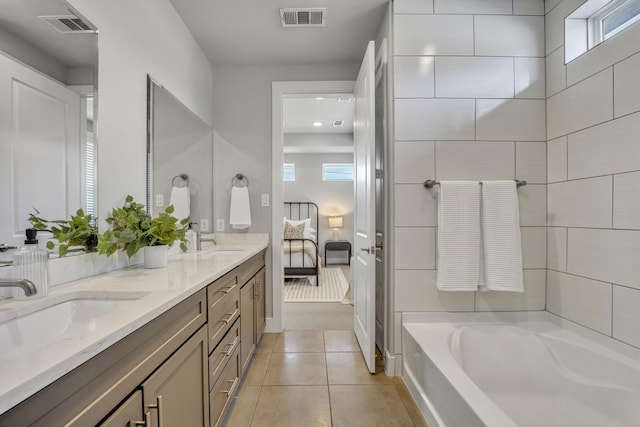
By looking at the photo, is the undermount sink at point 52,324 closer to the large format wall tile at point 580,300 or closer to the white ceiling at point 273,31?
the white ceiling at point 273,31

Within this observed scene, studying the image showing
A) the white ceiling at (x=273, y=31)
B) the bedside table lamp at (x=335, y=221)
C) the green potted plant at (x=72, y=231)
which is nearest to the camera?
the green potted plant at (x=72, y=231)

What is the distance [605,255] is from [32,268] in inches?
94.5

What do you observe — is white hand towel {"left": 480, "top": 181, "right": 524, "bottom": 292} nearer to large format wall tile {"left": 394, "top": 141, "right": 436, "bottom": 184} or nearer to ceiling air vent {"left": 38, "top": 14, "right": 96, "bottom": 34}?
large format wall tile {"left": 394, "top": 141, "right": 436, "bottom": 184}

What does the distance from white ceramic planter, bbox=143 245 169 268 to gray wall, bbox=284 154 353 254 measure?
505 cm

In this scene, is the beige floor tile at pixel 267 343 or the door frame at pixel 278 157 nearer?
the beige floor tile at pixel 267 343

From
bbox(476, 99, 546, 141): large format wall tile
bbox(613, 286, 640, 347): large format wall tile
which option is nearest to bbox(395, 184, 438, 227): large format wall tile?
bbox(476, 99, 546, 141): large format wall tile

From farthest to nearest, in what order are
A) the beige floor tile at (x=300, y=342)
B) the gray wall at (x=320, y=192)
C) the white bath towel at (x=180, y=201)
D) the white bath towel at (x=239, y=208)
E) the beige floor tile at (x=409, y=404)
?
the gray wall at (x=320, y=192) → the white bath towel at (x=239, y=208) → the beige floor tile at (x=300, y=342) → the white bath towel at (x=180, y=201) → the beige floor tile at (x=409, y=404)

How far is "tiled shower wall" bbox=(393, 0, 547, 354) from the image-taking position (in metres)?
1.92

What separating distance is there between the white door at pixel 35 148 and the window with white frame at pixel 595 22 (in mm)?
2512

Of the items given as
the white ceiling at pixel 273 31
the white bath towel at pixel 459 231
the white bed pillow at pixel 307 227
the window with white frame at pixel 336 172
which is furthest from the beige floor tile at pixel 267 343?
the window with white frame at pixel 336 172

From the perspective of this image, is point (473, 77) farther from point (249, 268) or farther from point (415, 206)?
point (249, 268)

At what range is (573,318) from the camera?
68.8 inches

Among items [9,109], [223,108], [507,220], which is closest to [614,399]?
[507,220]

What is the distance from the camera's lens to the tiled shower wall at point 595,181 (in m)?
1.40
